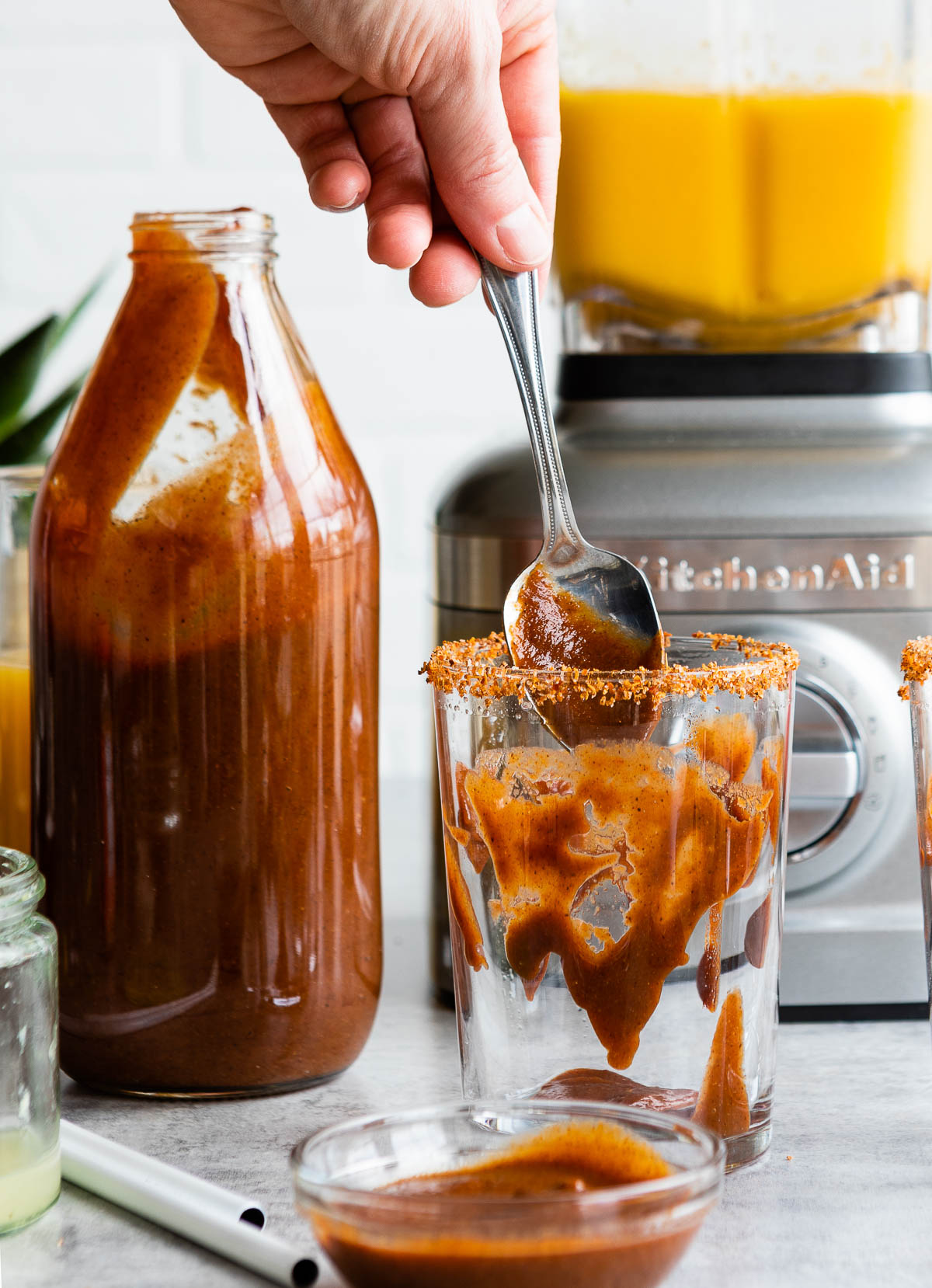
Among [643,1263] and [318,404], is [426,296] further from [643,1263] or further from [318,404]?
[643,1263]

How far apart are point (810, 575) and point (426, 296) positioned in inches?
7.3

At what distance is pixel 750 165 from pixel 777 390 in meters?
0.09

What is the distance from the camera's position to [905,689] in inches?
17.5

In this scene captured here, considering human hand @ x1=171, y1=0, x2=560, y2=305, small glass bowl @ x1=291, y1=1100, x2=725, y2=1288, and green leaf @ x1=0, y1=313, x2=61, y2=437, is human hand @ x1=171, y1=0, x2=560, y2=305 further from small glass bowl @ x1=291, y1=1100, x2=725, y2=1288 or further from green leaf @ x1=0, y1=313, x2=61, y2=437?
small glass bowl @ x1=291, y1=1100, x2=725, y2=1288

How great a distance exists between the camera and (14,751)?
590 millimetres

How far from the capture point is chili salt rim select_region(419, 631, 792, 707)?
41cm

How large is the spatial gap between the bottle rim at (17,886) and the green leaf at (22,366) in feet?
1.19

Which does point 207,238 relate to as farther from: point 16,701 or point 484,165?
point 16,701

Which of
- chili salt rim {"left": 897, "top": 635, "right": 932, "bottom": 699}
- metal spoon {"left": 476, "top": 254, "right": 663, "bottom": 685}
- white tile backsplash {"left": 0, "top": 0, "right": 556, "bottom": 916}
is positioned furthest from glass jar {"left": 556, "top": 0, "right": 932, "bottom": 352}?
white tile backsplash {"left": 0, "top": 0, "right": 556, "bottom": 916}

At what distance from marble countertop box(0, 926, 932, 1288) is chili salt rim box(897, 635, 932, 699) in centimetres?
15

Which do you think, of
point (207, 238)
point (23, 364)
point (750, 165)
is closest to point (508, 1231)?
point (207, 238)

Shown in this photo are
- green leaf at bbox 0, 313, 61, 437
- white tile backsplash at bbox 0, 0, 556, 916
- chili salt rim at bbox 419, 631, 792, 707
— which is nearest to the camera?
chili salt rim at bbox 419, 631, 792, 707

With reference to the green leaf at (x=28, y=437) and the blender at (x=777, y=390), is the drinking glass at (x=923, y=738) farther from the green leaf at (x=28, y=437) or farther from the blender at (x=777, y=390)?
the green leaf at (x=28, y=437)

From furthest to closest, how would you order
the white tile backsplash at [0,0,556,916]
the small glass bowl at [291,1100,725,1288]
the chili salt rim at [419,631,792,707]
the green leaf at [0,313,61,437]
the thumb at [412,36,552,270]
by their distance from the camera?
the white tile backsplash at [0,0,556,916] → the green leaf at [0,313,61,437] → the thumb at [412,36,552,270] → the chili salt rim at [419,631,792,707] → the small glass bowl at [291,1100,725,1288]
